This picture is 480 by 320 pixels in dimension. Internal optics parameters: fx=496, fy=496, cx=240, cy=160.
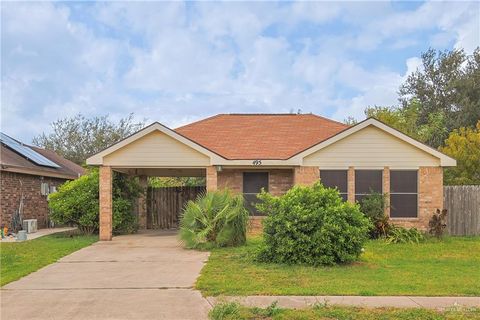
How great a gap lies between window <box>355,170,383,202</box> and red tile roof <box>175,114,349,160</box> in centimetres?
236

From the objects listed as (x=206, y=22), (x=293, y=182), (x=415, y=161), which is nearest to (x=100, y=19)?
(x=206, y=22)

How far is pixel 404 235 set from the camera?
15.8m

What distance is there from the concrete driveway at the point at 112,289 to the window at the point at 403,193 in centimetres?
760

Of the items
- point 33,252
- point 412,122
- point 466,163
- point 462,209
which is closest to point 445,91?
point 412,122

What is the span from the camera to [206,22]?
1511cm

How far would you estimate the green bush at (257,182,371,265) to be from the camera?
11.0 m

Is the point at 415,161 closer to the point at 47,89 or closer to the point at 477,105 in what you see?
the point at 47,89

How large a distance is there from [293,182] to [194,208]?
5336 millimetres

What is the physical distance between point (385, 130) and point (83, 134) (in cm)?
3133

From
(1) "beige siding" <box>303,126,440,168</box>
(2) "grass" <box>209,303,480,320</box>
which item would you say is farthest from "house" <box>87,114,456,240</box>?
(2) "grass" <box>209,303,480,320</box>

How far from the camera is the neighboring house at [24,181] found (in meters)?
18.6

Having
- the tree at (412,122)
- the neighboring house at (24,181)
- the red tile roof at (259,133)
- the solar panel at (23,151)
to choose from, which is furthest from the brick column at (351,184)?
the solar panel at (23,151)

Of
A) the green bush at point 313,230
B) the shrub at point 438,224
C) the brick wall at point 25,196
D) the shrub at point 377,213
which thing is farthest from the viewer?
the brick wall at point 25,196

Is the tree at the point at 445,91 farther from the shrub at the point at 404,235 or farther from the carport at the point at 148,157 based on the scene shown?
the carport at the point at 148,157
